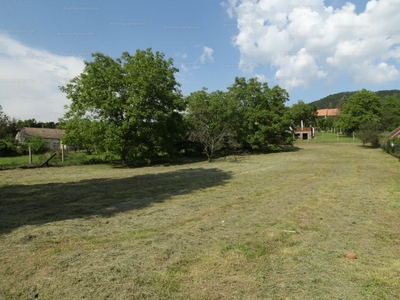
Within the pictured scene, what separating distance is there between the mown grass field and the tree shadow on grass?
5 cm

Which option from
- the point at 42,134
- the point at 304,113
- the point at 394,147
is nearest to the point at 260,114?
the point at 394,147

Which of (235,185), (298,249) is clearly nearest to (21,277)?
(298,249)

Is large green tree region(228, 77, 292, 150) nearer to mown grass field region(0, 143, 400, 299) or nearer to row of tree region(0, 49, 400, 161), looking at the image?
row of tree region(0, 49, 400, 161)

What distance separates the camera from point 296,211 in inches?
235

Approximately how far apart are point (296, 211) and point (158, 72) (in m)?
15.6

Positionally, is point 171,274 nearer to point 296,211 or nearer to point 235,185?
point 296,211

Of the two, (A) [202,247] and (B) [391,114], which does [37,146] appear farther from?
(B) [391,114]

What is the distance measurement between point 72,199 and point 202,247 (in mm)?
5211

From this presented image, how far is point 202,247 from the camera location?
13.1 feet

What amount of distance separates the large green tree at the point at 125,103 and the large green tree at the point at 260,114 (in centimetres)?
982

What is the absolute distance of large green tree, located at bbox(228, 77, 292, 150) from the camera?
27.5 meters

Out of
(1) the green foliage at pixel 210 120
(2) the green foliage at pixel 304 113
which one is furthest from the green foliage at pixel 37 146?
(2) the green foliage at pixel 304 113

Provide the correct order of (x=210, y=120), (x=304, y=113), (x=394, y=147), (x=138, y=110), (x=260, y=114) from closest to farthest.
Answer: (x=138, y=110) < (x=394, y=147) < (x=210, y=120) < (x=260, y=114) < (x=304, y=113)

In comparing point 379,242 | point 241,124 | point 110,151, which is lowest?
point 379,242
